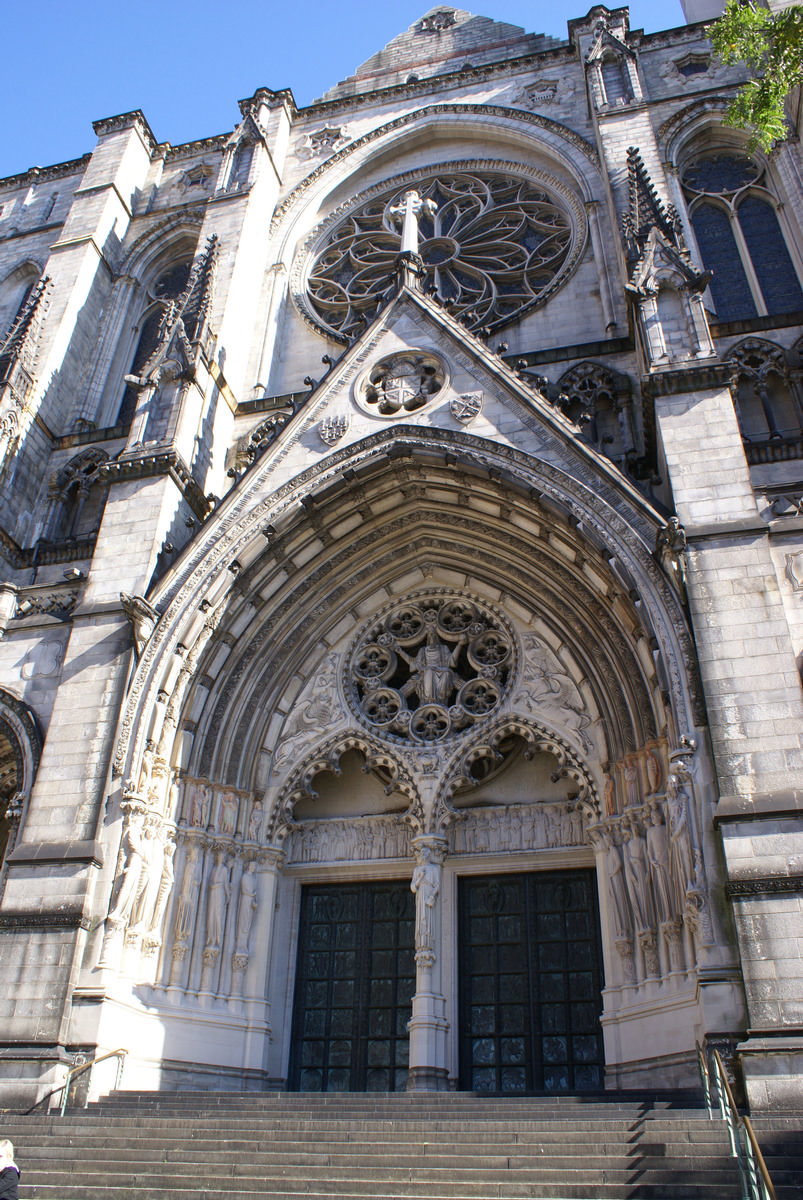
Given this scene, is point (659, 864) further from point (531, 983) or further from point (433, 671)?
point (433, 671)

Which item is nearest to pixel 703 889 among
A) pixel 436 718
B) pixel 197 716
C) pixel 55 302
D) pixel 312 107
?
pixel 436 718

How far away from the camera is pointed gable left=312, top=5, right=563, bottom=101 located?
66.9ft

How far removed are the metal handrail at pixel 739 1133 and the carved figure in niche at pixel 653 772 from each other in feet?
8.15

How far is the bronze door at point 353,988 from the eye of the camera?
10250mm

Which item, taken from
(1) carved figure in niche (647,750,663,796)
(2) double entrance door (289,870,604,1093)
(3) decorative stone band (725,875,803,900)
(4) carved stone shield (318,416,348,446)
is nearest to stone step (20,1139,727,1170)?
(3) decorative stone band (725,875,803,900)

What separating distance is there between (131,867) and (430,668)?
14.3 ft

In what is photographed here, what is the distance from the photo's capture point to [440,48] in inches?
834

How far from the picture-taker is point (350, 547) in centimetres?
1229

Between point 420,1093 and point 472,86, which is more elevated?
point 472,86

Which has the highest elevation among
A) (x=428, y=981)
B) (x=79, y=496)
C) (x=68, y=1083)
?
(x=79, y=496)

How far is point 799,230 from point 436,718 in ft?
33.0

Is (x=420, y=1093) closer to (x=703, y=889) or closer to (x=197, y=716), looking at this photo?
(x=703, y=889)

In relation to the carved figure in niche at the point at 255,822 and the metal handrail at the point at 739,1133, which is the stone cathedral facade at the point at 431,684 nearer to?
the carved figure in niche at the point at 255,822

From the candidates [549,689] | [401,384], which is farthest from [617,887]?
[401,384]
